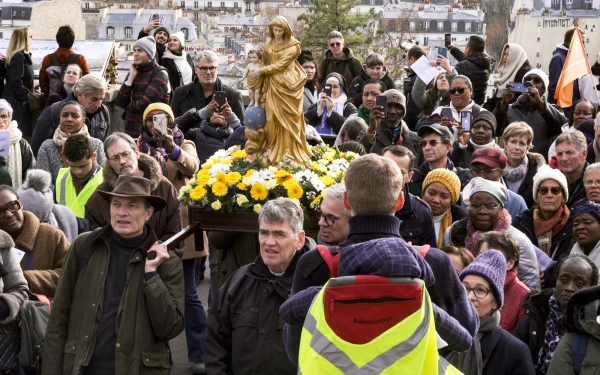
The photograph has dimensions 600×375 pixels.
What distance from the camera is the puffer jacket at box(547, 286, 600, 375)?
6320mm

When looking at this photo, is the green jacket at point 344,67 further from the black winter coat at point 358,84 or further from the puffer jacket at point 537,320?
the puffer jacket at point 537,320

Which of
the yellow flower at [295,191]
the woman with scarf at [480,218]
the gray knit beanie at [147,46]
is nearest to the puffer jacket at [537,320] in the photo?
the woman with scarf at [480,218]

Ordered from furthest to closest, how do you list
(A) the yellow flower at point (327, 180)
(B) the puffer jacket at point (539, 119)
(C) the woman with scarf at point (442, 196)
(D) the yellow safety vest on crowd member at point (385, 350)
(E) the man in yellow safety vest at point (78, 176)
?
1. (B) the puffer jacket at point (539, 119)
2. (E) the man in yellow safety vest at point (78, 176)
3. (C) the woman with scarf at point (442, 196)
4. (A) the yellow flower at point (327, 180)
5. (D) the yellow safety vest on crowd member at point (385, 350)

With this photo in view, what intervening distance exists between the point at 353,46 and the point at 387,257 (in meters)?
35.5

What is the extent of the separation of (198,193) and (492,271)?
7.98 ft

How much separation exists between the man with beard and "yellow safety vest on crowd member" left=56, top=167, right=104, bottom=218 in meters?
2.35

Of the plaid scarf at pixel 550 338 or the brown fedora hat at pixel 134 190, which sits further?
the brown fedora hat at pixel 134 190

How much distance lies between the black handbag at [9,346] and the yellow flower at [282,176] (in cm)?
192

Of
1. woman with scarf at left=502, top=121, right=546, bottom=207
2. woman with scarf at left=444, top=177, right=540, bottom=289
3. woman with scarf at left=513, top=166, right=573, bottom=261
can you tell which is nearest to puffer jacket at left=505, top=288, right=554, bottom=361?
woman with scarf at left=444, top=177, right=540, bottom=289

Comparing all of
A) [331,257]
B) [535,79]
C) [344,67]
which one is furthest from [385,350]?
[344,67]

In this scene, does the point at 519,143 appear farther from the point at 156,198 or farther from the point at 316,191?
the point at 156,198

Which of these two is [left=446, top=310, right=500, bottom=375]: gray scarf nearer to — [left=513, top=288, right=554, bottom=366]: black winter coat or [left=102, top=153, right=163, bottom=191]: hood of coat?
[left=513, top=288, right=554, bottom=366]: black winter coat

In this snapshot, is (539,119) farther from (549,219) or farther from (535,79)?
(549,219)

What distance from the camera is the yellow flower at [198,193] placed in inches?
322
